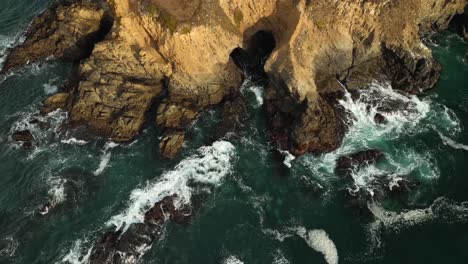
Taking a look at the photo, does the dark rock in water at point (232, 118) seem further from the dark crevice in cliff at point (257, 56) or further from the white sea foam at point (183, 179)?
the dark crevice in cliff at point (257, 56)

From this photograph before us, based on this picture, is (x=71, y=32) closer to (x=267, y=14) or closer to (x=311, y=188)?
(x=267, y=14)

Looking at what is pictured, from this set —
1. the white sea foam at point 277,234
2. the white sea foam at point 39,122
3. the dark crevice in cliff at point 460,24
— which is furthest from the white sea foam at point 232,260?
the dark crevice in cliff at point 460,24

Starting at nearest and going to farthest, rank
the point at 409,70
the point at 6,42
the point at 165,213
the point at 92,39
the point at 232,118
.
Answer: the point at 165,213 < the point at 232,118 < the point at 409,70 < the point at 92,39 < the point at 6,42

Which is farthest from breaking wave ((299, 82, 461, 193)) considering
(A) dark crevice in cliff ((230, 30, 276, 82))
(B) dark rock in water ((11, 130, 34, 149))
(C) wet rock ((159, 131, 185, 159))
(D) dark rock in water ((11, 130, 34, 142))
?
(D) dark rock in water ((11, 130, 34, 142))

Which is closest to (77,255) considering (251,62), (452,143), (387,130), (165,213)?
(165,213)

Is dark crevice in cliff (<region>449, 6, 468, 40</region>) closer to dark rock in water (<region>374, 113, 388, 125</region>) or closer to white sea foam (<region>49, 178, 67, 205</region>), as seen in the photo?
dark rock in water (<region>374, 113, 388, 125</region>)

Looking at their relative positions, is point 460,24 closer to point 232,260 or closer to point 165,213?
point 232,260
